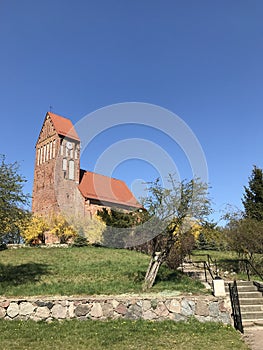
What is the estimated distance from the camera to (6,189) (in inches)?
456

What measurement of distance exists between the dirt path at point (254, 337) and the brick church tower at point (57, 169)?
34.4 m

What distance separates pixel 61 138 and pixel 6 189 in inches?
1332

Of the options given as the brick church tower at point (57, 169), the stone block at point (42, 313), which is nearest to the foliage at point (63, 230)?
the brick church tower at point (57, 169)

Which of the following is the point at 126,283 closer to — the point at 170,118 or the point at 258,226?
the point at 258,226

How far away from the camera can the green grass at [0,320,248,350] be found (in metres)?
6.36

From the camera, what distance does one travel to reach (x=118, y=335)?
7109mm

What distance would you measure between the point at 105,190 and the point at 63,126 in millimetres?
11925

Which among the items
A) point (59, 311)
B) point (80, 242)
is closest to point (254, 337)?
point (59, 311)

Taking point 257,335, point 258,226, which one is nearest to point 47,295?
point 257,335

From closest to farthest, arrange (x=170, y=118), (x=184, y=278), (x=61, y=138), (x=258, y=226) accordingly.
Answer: (x=184, y=278) < (x=258, y=226) < (x=170, y=118) < (x=61, y=138)

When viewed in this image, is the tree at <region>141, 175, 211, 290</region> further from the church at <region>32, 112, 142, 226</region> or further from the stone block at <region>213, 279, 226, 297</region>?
the church at <region>32, 112, 142, 226</region>

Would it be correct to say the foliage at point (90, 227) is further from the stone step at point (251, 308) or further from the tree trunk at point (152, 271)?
the stone step at point (251, 308)

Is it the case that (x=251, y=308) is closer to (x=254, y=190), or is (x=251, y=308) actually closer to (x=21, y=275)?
(x=21, y=275)

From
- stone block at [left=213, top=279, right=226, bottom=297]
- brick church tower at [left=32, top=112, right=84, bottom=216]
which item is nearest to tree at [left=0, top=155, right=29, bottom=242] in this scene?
stone block at [left=213, top=279, right=226, bottom=297]
